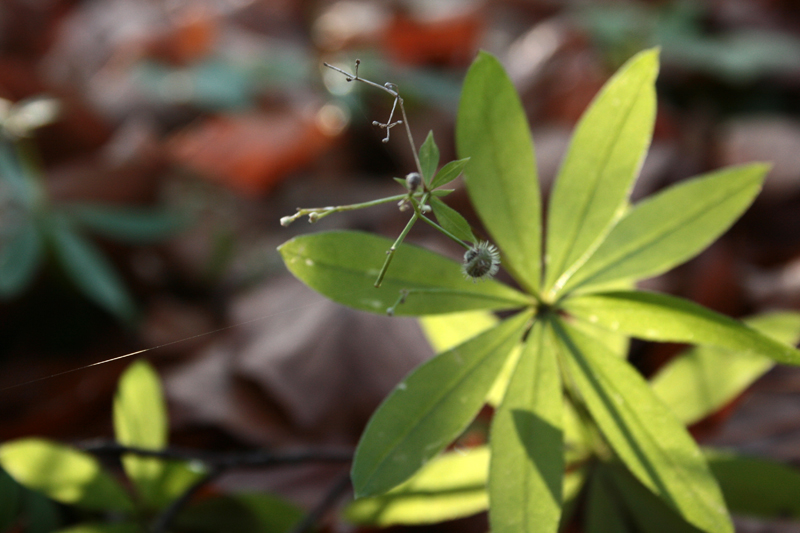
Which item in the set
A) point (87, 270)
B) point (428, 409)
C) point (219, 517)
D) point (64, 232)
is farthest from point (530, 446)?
point (64, 232)

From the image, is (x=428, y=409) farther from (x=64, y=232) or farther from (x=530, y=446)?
(x=64, y=232)

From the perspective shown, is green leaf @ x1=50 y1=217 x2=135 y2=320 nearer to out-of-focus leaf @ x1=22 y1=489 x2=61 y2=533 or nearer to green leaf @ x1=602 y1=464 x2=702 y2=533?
out-of-focus leaf @ x1=22 y1=489 x2=61 y2=533

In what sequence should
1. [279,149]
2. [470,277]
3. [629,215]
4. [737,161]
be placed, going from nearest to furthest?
[470,277], [629,215], [737,161], [279,149]

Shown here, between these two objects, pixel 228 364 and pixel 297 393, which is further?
pixel 228 364

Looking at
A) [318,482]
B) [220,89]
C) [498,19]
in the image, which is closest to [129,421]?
[318,482]

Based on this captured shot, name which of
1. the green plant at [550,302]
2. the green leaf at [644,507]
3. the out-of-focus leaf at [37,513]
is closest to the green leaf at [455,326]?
the green plant at [550,302]

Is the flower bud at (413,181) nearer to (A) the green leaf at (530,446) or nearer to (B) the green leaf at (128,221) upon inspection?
(A) the green leaf at (530,446)

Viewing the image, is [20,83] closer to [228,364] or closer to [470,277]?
[228,364]
